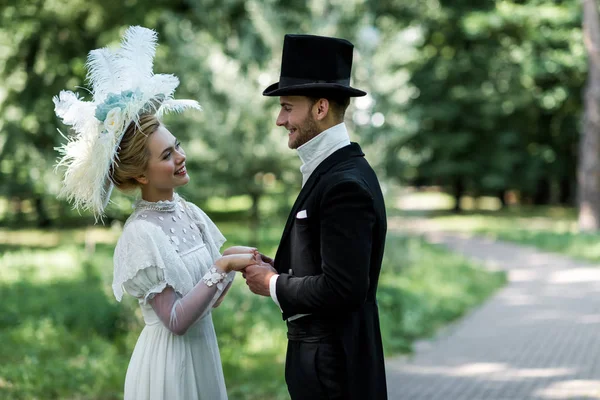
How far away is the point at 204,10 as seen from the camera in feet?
57.1

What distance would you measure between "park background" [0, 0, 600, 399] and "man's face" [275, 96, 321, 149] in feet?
5.43

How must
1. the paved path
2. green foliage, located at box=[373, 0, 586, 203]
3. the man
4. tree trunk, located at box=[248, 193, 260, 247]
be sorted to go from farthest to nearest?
1. green foliage, located at box=[373, 0, 586, 203]
2. tree trunk, located at box=[248, 193, 260, 247]
3. the paved path
4. the man

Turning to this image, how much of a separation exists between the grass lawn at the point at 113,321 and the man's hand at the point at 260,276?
3534mm

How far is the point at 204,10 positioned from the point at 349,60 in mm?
15131

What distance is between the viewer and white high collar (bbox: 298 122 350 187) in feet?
9.25

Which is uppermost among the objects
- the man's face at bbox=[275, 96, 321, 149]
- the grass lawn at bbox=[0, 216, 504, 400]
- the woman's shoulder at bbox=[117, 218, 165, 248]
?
the man's face at bbox=[275, 96, 321, 149]

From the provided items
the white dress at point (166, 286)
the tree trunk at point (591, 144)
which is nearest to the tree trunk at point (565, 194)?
the tree trunk at point (591, 144)

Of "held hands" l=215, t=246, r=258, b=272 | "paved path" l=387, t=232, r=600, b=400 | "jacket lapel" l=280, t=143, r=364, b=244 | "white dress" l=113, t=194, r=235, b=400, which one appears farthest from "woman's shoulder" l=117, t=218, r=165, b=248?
"paved path" l=387, t=232, r=600, b=400

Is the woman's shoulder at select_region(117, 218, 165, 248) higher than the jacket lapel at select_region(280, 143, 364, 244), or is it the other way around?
the jacket lapel at select_region(280, 143, 364, 244)

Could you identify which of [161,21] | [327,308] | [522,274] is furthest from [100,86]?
[161,21]

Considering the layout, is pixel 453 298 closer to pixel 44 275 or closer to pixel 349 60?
pixel 44 275

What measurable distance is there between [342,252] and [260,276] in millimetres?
390

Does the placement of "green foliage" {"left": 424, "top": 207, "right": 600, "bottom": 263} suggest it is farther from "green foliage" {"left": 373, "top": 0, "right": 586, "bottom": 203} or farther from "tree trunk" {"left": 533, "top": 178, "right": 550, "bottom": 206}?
"tree trunk" {"left": 533, "top": 178, "right": 550, "bottom": 206}

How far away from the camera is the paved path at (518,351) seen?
6711 mm
